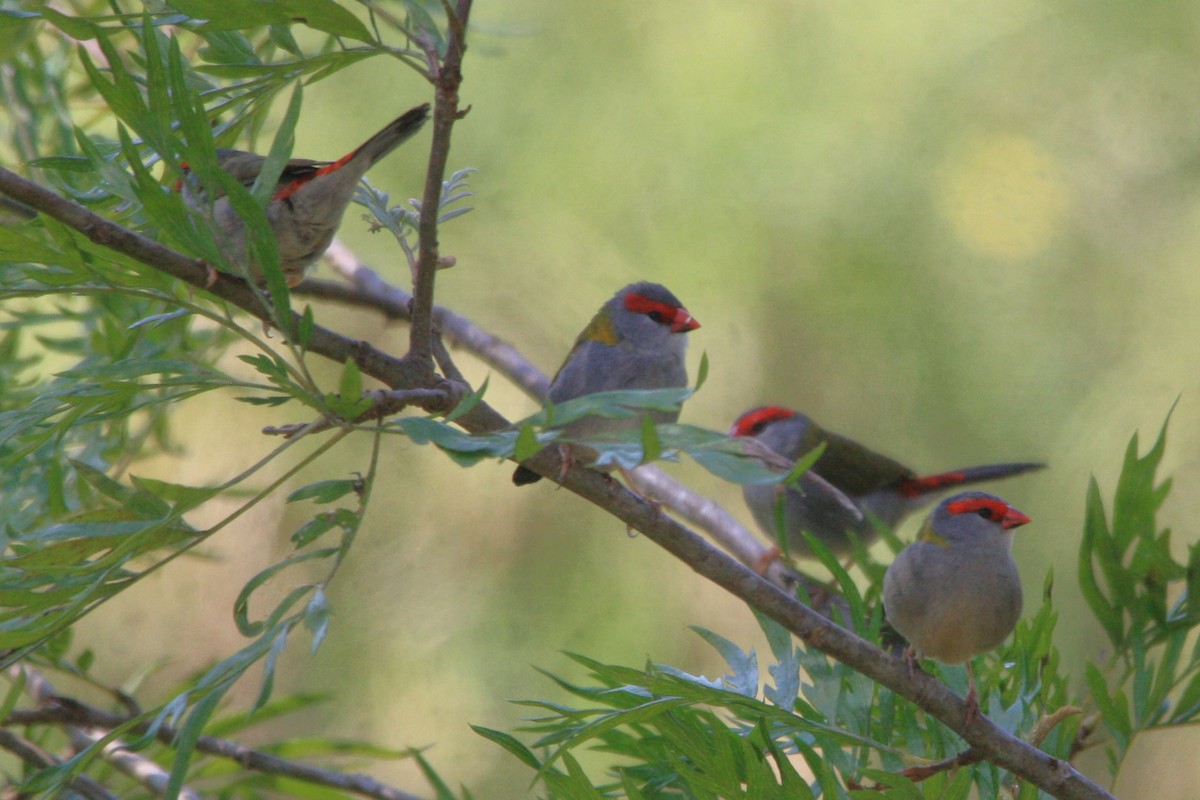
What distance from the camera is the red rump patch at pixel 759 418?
4539 mm

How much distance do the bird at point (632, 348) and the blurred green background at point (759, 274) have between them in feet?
4.82

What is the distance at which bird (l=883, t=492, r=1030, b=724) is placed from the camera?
7.72ft

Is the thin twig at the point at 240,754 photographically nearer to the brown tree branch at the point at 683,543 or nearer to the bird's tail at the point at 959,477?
the brown tree branch at the point at 683,543

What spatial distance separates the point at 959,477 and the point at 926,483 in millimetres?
200

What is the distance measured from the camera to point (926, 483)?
14.0 ft

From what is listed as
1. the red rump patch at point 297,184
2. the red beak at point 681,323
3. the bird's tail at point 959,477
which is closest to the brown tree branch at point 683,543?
the red rump patch at point 297,184

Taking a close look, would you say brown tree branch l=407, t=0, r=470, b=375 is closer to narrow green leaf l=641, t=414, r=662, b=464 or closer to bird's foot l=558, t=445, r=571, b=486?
bird's foot l=558, t=445, r=571, b=486

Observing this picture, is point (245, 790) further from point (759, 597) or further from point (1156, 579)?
point (1156, 579)

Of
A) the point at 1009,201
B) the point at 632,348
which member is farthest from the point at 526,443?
the point at 1009,201

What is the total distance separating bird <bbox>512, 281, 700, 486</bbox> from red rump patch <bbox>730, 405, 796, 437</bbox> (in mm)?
1913

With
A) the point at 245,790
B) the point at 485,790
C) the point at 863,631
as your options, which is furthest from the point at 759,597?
the point at 485,790

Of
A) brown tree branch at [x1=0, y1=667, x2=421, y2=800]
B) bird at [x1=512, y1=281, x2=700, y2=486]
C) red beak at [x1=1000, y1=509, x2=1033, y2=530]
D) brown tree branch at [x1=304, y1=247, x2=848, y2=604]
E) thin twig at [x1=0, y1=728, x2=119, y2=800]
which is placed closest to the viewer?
thin twig at [x1=0, y1=728, x2=119, y2=800]

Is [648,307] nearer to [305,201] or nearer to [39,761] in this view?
[305,201]

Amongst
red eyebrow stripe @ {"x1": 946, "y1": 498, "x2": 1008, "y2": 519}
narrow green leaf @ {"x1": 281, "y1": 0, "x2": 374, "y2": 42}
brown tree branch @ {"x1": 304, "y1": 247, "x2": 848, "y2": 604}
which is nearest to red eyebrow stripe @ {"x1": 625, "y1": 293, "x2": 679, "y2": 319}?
brown tree branch @ {"x1": 304, "y1": 247, "x2": 848, "y2": 604}
